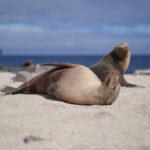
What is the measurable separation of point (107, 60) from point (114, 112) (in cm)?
397

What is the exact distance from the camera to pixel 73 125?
2.77 meters

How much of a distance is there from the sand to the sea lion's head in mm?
3323

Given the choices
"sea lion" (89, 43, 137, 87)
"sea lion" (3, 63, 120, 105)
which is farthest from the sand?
"sea lion" (89, 43, 137, 87)

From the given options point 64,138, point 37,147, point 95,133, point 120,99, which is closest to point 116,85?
point 120,99

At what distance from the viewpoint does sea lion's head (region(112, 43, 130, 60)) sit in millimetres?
7102

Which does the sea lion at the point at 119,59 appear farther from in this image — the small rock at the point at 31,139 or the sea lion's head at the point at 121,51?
the small rock at the point at 31,139

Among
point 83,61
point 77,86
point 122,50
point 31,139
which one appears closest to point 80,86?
point 77,86

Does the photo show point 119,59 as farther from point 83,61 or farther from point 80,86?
point 83,61

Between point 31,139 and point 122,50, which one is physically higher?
point 122,50

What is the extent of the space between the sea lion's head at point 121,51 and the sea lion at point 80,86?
10.2 feet

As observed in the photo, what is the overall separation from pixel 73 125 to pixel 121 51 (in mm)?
4764

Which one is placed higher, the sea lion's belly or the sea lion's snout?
the sea lion's snout

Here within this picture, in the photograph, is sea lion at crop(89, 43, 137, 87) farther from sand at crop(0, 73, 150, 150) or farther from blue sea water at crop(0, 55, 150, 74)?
blue sea water at crop(0, 55, 150, 74)

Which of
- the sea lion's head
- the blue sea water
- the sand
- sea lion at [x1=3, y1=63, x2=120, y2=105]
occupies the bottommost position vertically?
the blue sea water
